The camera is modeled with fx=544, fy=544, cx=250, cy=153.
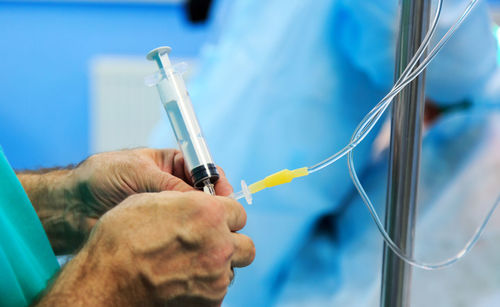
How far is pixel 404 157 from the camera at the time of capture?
548mm

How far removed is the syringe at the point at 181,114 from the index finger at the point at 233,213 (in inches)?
2.0

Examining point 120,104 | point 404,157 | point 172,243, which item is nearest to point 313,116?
point 404,157

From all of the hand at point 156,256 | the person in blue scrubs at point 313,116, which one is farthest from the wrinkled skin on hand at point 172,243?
the person in blue scrubs at point 313,116

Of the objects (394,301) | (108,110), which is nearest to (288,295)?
(394,301)

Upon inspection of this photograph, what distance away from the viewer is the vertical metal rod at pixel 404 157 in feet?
1.76

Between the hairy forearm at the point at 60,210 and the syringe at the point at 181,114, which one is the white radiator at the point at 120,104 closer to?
the hairy forearm at the point at 60,210

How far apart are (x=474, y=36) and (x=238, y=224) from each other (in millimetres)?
627

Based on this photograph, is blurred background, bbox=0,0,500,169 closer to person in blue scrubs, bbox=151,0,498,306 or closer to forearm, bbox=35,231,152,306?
person in blue scrubs, bbox=151,0,498,306

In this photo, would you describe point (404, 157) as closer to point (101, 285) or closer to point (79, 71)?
point (101, 285)

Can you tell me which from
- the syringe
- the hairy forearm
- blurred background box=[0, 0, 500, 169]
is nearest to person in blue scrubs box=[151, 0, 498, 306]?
the hairy forearm

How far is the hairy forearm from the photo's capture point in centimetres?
70

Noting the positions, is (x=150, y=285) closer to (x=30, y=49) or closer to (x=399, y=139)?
(x=399, y=139)

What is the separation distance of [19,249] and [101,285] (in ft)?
0.55

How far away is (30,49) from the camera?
188cm
